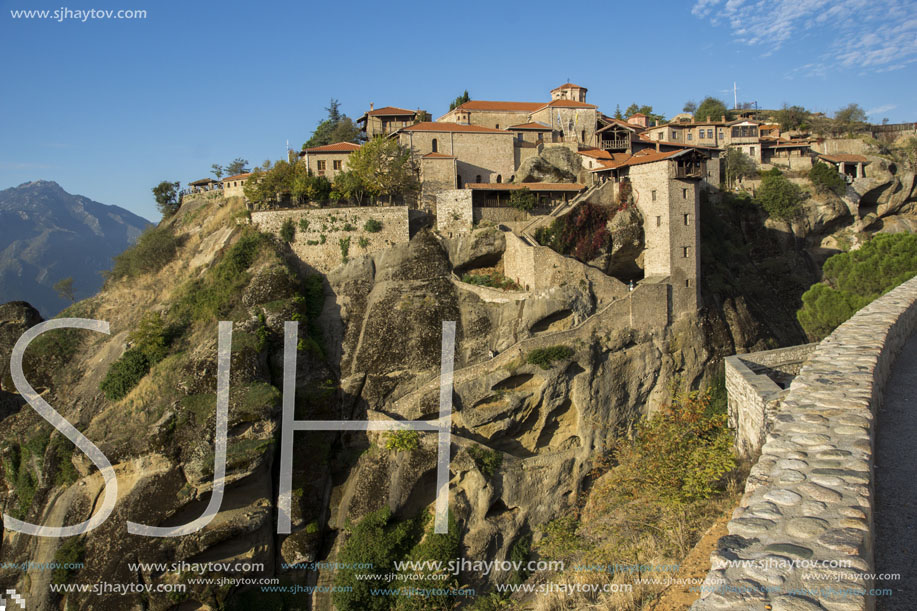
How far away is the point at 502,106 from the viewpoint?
164 feet

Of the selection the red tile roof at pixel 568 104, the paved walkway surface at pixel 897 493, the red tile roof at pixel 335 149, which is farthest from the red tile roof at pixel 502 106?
the paved walkway surface at pixel 897 493

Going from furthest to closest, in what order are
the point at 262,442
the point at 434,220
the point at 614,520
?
1. the point at 434,220
2. the point at 262,442
3. the point at 614,520

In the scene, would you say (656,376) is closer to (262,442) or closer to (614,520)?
(614,520)

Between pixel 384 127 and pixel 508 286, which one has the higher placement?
pixel 384 127

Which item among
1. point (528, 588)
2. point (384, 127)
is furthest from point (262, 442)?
point (384, 127)

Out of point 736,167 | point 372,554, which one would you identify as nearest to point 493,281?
point 372,554

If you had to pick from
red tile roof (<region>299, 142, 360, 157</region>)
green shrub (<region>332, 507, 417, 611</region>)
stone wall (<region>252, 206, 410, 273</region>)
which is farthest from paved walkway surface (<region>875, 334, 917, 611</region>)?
red tile roof (<region>299, 142, 360, 157</region>)

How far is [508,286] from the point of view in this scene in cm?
3384

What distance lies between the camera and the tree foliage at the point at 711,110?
66.5 meters

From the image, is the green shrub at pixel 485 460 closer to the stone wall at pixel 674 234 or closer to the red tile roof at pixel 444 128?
the stone wall at pixel 674 234

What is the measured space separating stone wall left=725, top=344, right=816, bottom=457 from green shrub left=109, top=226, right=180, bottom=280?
3607 centimetres

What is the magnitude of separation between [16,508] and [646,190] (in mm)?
34085

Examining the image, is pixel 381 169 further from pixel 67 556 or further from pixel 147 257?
pixel 67 556

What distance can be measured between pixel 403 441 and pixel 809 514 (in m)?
22.1
